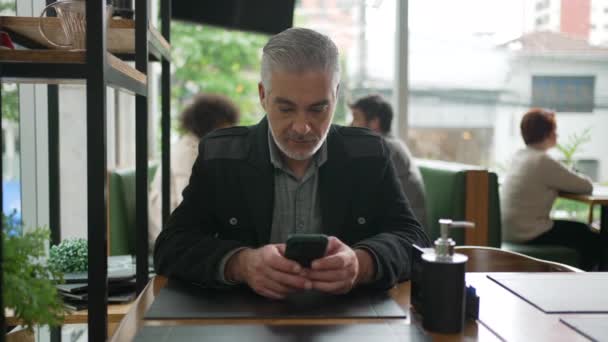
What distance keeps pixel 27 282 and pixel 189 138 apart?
8.92ft

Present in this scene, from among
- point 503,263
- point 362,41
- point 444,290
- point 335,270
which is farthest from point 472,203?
point 444,290

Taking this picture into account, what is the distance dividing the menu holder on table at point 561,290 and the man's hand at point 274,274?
0.40 meters

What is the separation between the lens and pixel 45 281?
0.82 m

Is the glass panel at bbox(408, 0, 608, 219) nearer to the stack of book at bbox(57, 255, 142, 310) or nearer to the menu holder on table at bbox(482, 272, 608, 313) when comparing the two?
the stack of book at bbox(57, 255, 142, 310)

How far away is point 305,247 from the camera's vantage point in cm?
107

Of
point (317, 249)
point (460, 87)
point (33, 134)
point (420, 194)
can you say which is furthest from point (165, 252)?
point (460, 87)

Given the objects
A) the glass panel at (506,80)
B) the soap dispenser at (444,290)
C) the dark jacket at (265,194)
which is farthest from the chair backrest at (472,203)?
the soap dispenser at (444,290)

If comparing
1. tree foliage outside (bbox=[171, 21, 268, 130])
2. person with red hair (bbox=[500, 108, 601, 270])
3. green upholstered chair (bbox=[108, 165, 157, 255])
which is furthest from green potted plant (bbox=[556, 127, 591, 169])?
green upholstered chair (bbox=[108, 165, 157, 255])

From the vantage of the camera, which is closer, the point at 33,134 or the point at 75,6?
the point at 75,6

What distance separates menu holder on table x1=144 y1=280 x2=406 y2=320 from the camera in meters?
1.02

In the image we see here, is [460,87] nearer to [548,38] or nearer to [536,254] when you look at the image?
[548,38]

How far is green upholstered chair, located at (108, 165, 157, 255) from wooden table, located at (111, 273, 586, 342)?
89.3 inches

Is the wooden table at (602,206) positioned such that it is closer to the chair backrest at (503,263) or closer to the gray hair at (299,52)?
the chair backrest at (503,263)

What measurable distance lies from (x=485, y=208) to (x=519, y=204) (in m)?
0.42
